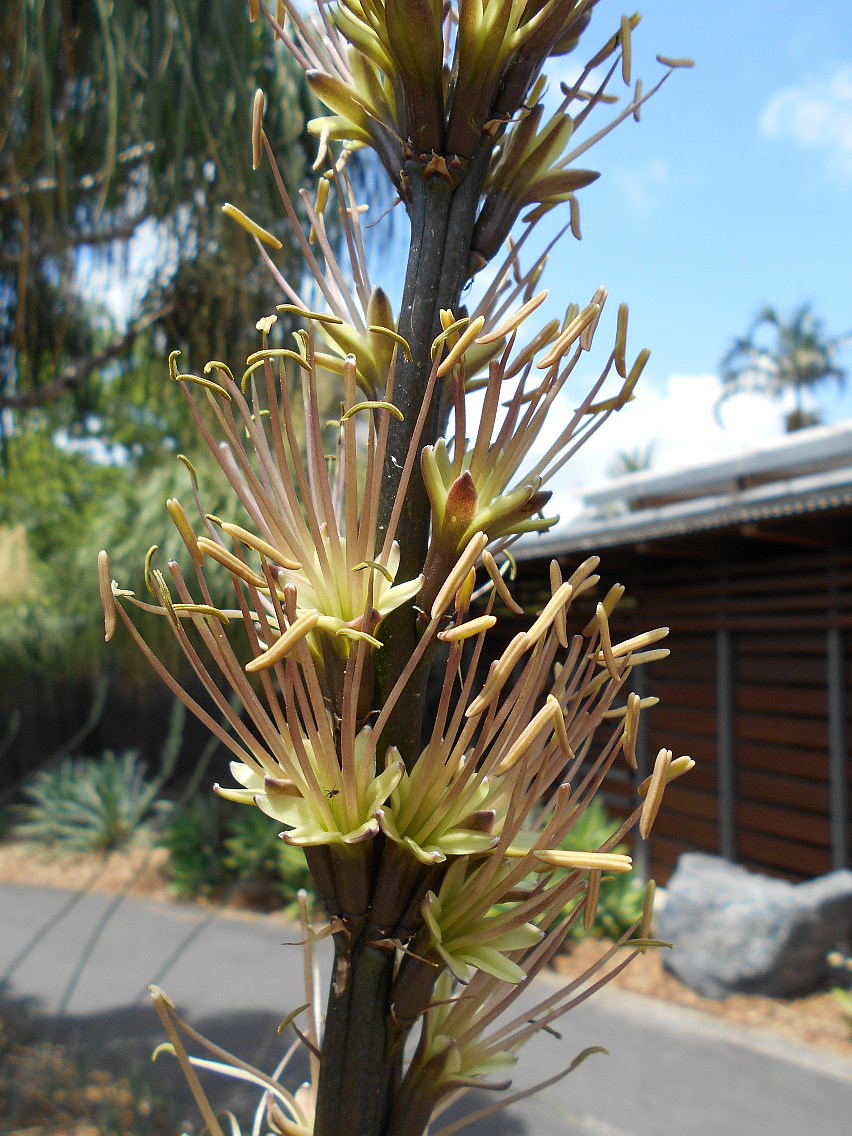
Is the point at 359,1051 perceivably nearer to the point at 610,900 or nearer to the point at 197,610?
the point at 197,610

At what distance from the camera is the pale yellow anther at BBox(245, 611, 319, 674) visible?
643mm

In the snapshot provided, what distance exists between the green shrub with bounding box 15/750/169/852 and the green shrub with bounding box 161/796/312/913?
0.86 meters

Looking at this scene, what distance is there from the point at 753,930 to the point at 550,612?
6.13 metres

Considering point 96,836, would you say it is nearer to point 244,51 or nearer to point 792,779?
point 792,779

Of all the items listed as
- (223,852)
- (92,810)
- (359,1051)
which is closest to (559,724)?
(359,1051)

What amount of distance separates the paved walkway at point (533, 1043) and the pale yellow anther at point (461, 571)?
2882mm

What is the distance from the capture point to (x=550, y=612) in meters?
0.70

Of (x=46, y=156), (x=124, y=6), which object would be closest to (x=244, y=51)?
(x=124, y=6)

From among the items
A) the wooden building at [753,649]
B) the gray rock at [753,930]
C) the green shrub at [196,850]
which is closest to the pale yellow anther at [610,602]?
the wooden building at [753,649]

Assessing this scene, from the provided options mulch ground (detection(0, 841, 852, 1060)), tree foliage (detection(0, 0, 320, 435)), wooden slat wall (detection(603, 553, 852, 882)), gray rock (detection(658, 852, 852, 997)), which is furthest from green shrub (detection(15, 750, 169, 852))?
tree foliage (detection(0, 0, 320, 435))

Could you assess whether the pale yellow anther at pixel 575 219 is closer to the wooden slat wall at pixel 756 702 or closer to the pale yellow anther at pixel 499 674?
the pale yellow anther at pixel 499 674

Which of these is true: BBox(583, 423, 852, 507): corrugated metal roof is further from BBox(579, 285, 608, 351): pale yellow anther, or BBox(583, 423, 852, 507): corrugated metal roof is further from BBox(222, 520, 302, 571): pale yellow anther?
BBox(222, 520, 302, 571): pale yellow anther

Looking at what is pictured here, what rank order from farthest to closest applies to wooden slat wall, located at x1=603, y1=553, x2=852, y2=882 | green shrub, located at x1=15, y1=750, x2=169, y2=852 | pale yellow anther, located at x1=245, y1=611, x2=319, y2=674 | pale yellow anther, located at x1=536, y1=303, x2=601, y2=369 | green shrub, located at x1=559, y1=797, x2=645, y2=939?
1. green shrub, located at x1=15, y1=750, x2=169, y2=852
2. green shrub, located at x1=559, y1=797, x2=645, y2=939
3. wooden slat wall, located at x1=603, y1=553, x2=852, y2=882
4. pale yellow anther, located at x1=536, y1=303, x2=601, y2=369
5. pale yellow anther, located at x1=245, y1=611, x2=319, y2=674

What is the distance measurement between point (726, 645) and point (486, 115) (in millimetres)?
6878
